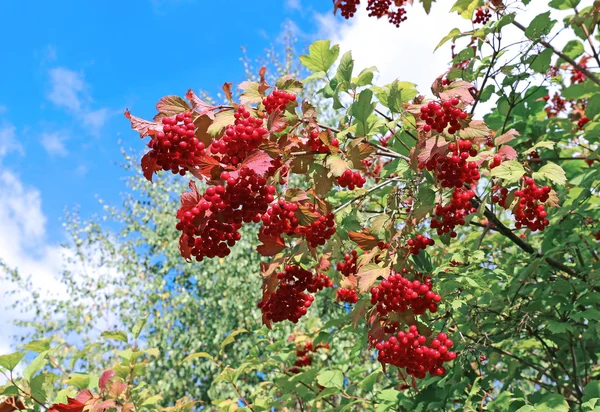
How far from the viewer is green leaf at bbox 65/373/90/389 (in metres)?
2.94

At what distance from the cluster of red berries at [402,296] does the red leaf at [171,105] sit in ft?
3.91

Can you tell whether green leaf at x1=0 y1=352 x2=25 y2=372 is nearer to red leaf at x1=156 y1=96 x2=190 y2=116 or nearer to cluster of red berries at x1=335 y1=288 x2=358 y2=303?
red leaf at x1=156 y1=96 x2=190 y2=116

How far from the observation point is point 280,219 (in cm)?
251

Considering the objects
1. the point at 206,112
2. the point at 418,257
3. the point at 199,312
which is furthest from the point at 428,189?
the point at 199,312

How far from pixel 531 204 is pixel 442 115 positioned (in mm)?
993

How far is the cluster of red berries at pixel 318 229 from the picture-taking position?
2.63m

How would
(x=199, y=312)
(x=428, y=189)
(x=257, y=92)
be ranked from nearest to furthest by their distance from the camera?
(x=257, y=92) → (x=428, y=189) → (x=199, y=312)

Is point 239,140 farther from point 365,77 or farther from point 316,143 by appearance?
point 365,77

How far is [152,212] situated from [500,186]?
1159 cm

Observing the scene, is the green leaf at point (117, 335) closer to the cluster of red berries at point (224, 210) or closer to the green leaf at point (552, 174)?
the cluster of red berries at point (224, 210)

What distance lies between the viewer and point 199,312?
39.8ft

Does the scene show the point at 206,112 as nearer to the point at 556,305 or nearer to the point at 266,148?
the point at 266,148

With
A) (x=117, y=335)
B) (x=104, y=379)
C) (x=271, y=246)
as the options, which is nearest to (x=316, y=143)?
(x=271, y=246)

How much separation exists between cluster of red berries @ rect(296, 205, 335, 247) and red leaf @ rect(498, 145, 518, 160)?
1.05 m
